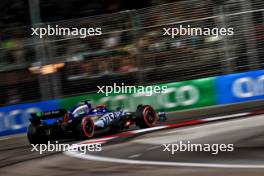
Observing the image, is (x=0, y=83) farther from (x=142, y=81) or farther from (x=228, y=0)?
(x=228, y=0)

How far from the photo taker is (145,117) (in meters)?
12.6

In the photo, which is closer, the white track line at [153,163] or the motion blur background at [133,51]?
the white track line at [153,163]

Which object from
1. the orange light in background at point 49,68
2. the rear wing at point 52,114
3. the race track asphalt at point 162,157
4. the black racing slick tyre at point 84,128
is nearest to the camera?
the race track asphalt at point 162,157

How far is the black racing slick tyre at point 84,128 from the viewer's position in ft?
38.4

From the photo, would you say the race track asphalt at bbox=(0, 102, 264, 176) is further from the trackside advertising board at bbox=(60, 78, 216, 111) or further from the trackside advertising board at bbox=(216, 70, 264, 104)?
the trackside advertising board at bbox=(60, 78, 216, 111)

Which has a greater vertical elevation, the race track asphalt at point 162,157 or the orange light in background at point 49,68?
the orange light in background at point 49,68

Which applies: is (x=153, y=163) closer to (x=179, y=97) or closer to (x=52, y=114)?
(x=52, y=114)

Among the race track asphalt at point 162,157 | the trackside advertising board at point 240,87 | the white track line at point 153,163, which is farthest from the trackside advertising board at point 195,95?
the white track line at point 153,163

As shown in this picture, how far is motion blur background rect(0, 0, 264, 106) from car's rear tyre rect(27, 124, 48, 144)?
440 centimetres

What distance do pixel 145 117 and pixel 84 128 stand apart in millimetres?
1417

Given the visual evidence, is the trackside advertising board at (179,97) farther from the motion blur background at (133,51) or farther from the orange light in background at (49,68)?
the orange light in background at (49,68)

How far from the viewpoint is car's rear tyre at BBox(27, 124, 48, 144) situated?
11984 millimetres

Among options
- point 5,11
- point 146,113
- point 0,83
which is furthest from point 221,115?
point 5,11

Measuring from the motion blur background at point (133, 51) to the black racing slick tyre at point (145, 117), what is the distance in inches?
138
